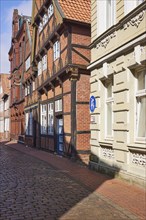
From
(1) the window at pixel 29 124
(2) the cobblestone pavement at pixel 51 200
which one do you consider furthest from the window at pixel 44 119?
(2) the cobblestone pavement at pixel 51 200

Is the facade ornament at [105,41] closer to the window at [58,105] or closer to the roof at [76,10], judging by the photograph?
the roof at [76,10]

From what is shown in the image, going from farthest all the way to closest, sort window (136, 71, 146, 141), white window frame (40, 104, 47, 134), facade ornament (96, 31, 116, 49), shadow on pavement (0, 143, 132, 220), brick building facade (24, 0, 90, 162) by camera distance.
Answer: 1. white window frame (40, 104, 47, 134)
2. brick building facade (24, 0, 90, 162)
3. facade ornament (96, 31, 116, 49)
4. window (136, 71, 146, 141)
5. shadow on pavement (0, 143, 132, 220)

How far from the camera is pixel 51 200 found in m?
7.61

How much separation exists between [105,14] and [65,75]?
18.0 ft

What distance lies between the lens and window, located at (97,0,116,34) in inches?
447

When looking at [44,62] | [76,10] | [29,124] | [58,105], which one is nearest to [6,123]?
[29,124]

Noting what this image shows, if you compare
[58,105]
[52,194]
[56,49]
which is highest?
[56,49]

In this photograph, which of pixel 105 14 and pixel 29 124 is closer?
pixel 105 14

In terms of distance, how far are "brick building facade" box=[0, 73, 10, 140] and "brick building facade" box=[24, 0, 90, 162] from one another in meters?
22.6

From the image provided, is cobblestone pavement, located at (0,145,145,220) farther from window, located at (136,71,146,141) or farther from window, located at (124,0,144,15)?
window, located at (124,0,144,15)

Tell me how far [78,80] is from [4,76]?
3528 centimetres

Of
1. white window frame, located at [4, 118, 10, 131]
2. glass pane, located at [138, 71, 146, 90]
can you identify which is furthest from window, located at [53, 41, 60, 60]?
white window frame, located at [4, 118, 10, 131]

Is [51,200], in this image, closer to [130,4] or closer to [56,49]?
[130,4]

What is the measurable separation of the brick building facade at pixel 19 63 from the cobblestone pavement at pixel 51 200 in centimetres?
1924
